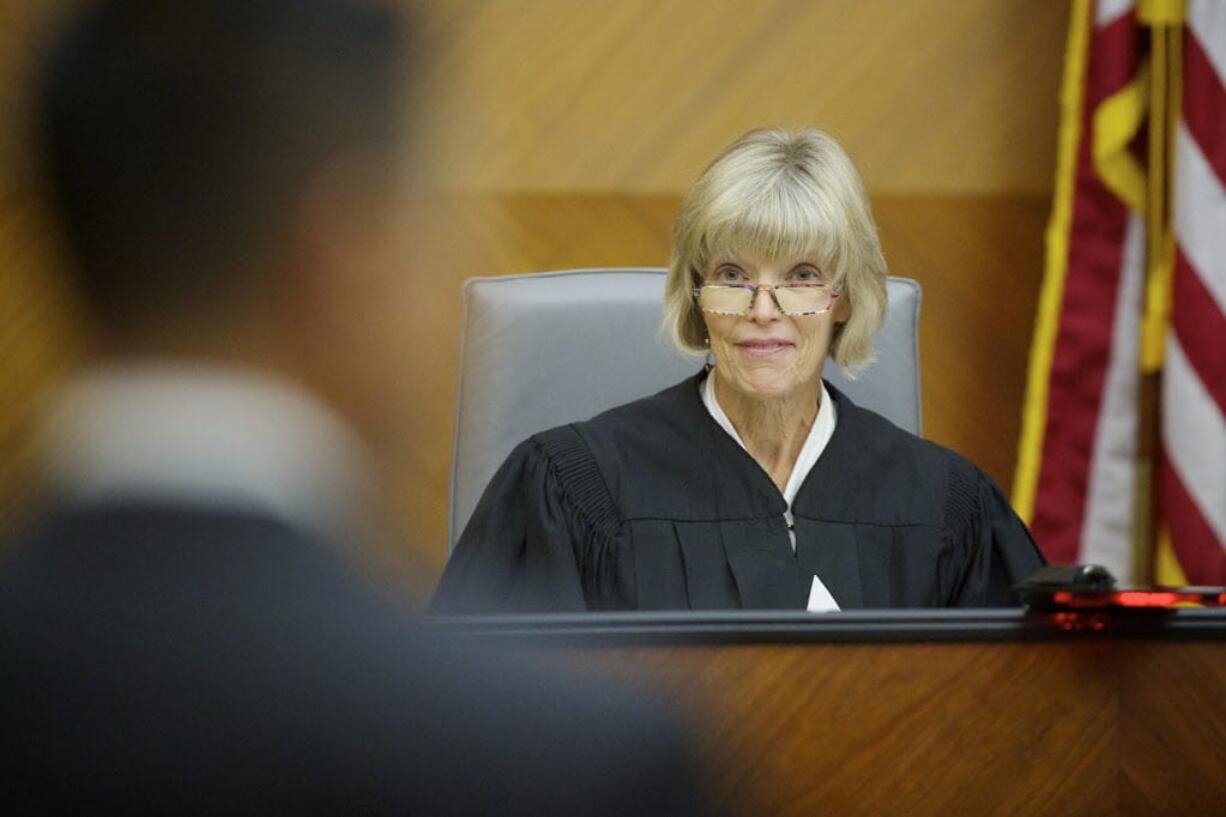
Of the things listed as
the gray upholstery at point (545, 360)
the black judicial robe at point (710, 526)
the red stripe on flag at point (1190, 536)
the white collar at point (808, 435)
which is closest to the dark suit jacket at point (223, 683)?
the black judicial robe at point (710, 526)

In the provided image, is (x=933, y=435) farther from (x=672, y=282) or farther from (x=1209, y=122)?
(x=672, y=282)

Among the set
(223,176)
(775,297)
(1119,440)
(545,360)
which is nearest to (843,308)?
(775,297)

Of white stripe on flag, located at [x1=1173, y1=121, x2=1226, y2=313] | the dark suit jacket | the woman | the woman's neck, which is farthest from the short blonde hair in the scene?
the dark suit jacket

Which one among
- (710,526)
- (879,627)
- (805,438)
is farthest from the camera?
(805,438)

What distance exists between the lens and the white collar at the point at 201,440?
78cm

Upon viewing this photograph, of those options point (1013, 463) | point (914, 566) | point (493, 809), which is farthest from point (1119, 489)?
point (493, 809)

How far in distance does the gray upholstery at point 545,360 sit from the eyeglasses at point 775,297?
7.2 inches

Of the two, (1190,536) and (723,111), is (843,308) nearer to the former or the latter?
(1190,536)

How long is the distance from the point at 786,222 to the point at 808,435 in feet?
0.92

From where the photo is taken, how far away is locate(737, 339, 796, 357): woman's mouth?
2.62m

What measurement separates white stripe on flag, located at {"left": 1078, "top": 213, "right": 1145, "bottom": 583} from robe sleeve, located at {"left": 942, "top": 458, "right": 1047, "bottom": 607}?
3.71ft

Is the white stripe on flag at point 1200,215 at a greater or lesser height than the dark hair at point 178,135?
greater

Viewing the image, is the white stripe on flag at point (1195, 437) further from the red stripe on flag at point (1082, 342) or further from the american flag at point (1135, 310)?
the red stripe on flag at point (1082, 342)

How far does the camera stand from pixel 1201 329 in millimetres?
3607
